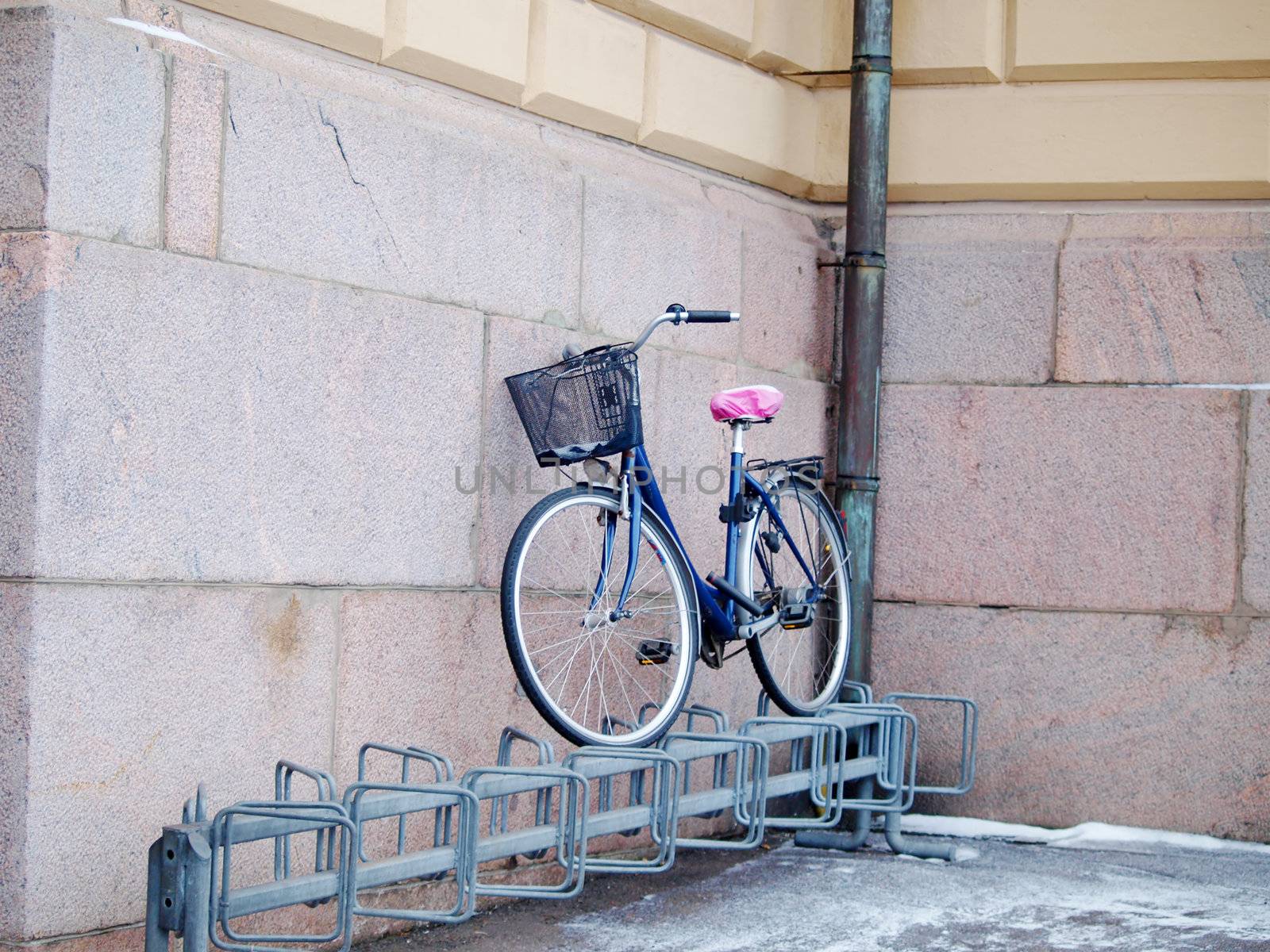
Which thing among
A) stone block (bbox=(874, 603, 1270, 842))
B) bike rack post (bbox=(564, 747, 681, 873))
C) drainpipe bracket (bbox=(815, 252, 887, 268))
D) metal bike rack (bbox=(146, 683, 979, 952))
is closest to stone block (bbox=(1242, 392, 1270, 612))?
stone block (bbox=(874, 603, 1270, 842))

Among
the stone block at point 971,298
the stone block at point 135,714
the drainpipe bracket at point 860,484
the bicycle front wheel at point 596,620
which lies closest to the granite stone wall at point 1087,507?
the stone block at point 971,298

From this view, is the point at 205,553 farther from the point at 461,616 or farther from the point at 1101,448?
the point at 1101,448

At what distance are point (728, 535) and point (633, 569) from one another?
2.00ft

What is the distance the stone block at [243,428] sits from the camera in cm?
321

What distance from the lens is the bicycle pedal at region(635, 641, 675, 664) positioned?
419 centimetres

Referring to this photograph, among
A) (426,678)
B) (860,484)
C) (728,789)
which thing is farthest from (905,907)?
A: (860,484)

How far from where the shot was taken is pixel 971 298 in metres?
5.41

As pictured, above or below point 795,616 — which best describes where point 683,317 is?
above

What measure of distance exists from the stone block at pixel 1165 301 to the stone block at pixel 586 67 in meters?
1.64

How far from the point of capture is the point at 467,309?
4.19 m

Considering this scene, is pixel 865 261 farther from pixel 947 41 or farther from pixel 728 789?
pixel 728 789

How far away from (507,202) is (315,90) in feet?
2.32

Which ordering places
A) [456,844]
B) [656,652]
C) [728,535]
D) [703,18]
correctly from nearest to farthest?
1. [456,844]
2. [656,652]
3. [728,535]
4. [703,18]

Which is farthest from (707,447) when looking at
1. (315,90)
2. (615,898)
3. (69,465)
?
(69,465)
